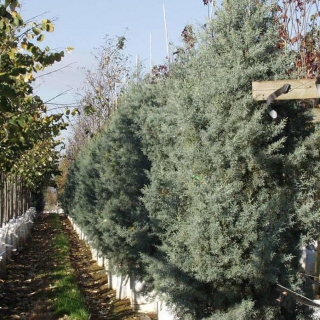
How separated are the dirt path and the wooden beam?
18.5ft

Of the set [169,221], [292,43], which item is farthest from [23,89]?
[292,43]

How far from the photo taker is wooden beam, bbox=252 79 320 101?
5.20 metres

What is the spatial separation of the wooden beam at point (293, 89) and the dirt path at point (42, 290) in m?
5.63

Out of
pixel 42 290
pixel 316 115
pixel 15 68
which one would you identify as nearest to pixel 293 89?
pixel 316 115

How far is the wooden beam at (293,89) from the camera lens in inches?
205

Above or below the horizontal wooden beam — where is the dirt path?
below

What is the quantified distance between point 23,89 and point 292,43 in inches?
171

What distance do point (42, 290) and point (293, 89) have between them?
29.0ft

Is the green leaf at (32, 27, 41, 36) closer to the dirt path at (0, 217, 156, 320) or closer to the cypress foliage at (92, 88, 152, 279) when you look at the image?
the cypress foliage at (92, 88, 152, 279)

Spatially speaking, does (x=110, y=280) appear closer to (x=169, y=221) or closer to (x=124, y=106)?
→ (x=124, y=106)

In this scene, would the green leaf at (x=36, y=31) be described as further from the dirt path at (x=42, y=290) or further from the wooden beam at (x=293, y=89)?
the dirt path at (x=42, y=290)

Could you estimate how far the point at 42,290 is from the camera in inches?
482

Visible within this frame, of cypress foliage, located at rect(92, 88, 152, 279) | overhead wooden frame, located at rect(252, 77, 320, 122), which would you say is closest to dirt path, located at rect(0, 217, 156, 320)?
cypress foliage, located at rect(92, 88, 152, 279)

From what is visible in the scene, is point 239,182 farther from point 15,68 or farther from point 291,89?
point 15,68
